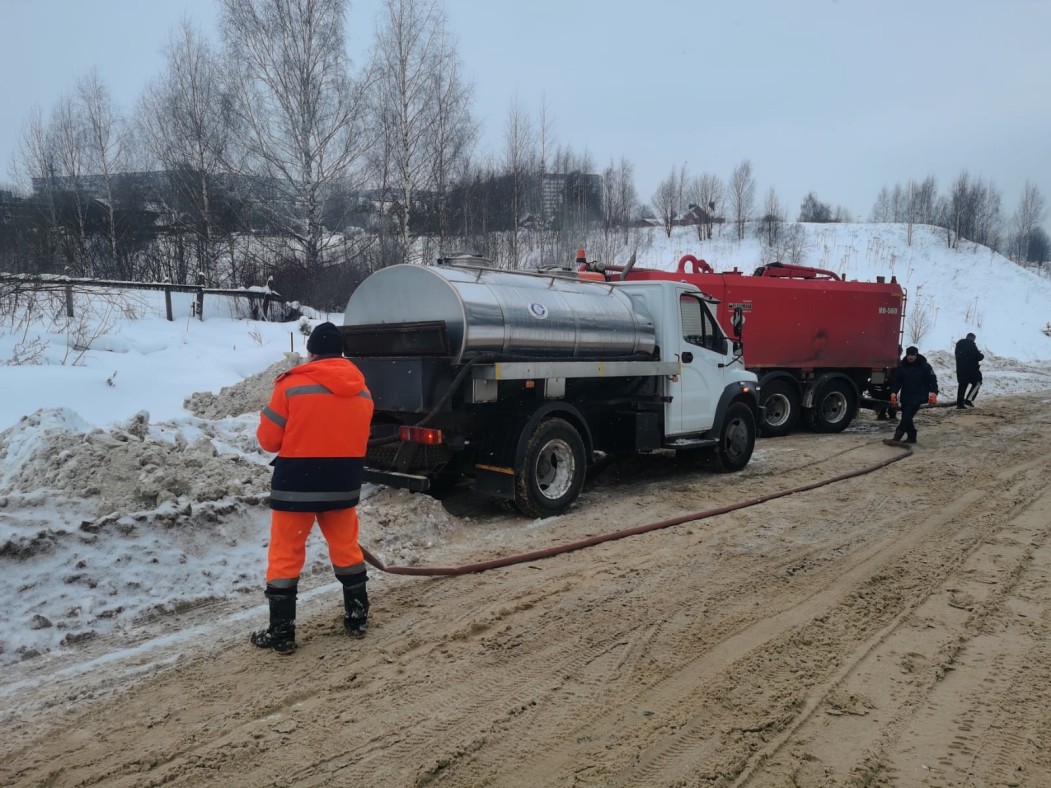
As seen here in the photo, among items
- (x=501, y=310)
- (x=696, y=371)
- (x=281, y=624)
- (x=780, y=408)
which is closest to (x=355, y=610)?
(x=281, y=624)

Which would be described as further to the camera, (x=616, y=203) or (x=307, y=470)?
(x=616, y=203)

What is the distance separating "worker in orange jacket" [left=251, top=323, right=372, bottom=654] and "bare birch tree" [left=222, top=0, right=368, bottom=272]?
18725 mm

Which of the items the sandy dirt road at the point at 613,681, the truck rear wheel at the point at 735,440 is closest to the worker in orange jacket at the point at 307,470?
the sandy dirt road at the point at 613,681

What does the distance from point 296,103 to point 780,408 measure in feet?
55.2

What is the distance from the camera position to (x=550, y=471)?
24.8 ft

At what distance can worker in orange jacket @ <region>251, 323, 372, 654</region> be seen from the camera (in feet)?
13.6

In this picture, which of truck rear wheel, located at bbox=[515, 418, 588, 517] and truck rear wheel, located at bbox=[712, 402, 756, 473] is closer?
truck rear wheel, located at bbox=[515, 418, 588, 517]

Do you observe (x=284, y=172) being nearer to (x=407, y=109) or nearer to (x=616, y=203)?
(x=407, y=109)

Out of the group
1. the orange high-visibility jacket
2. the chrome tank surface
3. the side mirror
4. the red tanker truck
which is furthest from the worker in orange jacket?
the red tanker truck

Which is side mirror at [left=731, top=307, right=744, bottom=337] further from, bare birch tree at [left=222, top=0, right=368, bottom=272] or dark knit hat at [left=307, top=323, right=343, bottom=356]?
bare birch tree at [left=222, top=0, right=368, bottom=272]

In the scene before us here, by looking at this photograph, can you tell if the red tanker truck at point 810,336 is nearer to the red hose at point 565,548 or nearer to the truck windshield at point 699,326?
the truck windshield at point 699,326

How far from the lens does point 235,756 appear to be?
3158 millimetres

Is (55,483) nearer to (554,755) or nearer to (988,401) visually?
(554,755)

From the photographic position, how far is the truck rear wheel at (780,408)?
13.5 m
